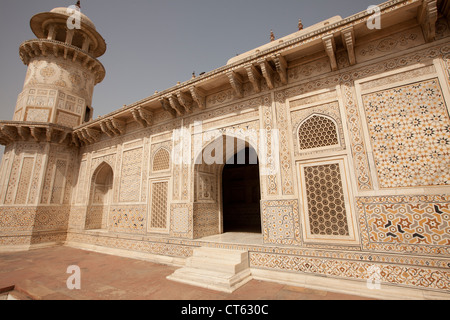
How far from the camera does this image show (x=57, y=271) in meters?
5.30

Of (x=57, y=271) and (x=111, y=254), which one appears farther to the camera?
(x=111, y=254)

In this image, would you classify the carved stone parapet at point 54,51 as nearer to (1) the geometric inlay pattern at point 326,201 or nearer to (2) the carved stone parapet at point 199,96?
(2) the carved stone parapet at point 199,96

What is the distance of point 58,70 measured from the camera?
Result: 33.2 feet

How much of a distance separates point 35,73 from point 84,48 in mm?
2428

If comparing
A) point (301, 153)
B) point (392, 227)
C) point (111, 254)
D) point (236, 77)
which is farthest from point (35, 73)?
point (392, 227)

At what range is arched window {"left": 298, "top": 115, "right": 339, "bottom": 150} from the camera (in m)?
4.45

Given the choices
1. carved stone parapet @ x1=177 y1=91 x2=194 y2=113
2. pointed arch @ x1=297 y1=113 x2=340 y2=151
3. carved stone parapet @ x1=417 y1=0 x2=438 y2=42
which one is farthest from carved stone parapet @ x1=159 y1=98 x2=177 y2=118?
carved stone parapet @ x1=417 y1=0 x2=438 y2=42

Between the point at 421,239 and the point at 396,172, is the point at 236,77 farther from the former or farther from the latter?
the point at 421,239

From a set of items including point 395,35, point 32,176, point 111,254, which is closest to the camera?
point 395,35

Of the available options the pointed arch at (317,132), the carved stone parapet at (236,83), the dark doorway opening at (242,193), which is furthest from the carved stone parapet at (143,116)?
the pointed arch at (317,132)

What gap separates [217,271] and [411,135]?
4.26 metres

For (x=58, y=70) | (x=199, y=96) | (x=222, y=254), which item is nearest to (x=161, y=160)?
(x=199, y=96)

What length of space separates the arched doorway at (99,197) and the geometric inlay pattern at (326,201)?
7.88 metres

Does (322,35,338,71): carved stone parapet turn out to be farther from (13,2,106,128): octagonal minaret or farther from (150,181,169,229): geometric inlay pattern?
(13,2,106,128): octagonal minaret
